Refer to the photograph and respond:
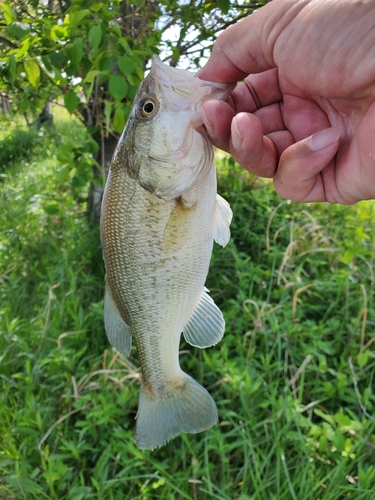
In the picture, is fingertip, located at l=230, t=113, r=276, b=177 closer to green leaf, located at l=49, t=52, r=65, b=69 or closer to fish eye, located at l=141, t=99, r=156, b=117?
fish eye, located at l=141, t=99, r=156, b=117

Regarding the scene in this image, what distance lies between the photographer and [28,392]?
7.86 ft

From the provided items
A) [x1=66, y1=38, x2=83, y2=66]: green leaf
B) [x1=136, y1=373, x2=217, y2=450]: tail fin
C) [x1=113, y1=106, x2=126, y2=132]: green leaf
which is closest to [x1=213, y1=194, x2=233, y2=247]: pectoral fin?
[x1=136, y1=373, x2=217, y2=450]: tail fin

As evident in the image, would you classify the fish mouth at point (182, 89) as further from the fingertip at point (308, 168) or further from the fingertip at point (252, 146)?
the fingertip at point (308, 168)

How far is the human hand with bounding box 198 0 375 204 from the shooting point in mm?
1239

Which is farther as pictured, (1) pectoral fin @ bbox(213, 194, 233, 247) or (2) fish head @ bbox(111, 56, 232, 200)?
(1) pectoral fin @ bbox(213, 194, 233, 247)

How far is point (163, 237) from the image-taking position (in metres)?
1.45

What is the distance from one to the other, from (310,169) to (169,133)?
0.53m

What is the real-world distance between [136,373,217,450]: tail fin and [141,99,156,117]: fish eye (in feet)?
3.71

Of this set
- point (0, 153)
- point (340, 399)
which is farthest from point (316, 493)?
point (0, 153)

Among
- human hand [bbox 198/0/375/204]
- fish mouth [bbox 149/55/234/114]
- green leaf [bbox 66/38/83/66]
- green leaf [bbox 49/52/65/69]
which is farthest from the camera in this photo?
green leaf [bbox 49/52/65/69]

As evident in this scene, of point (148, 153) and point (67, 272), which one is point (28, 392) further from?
point (148, 153)

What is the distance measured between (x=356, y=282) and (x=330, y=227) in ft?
3.74

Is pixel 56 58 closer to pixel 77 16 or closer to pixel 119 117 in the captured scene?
pixel 77 16

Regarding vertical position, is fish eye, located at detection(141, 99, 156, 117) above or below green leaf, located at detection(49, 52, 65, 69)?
below
